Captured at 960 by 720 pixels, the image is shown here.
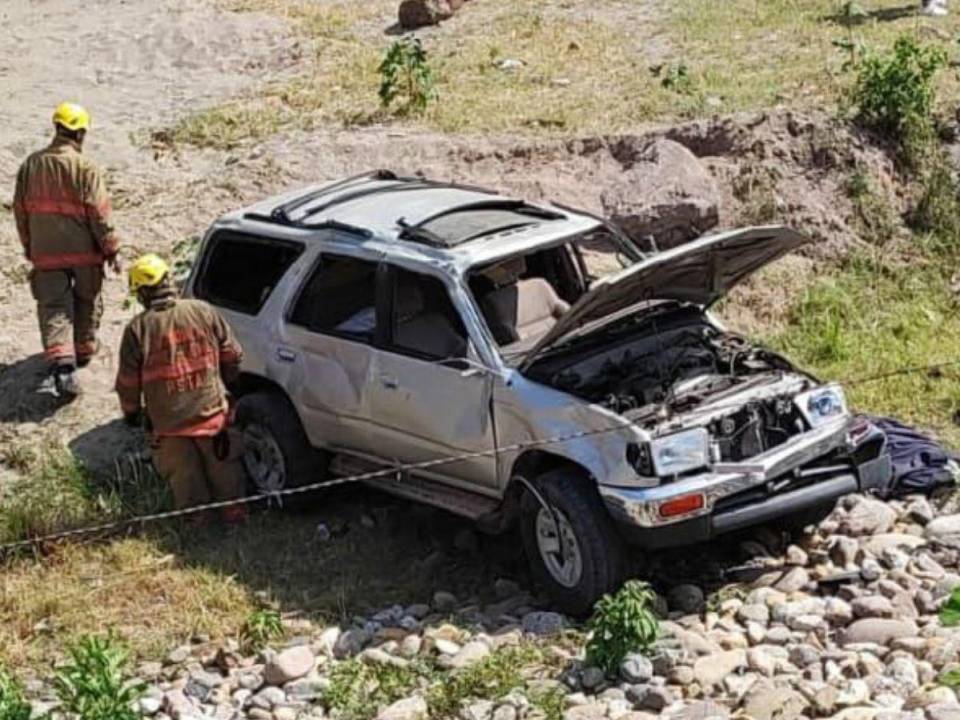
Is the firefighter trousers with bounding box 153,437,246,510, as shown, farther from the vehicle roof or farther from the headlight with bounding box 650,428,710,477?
the headlight with bounding box 650,428,710,477

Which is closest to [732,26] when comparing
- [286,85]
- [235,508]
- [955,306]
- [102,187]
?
[286,85]

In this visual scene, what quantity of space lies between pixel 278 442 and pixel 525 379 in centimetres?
201

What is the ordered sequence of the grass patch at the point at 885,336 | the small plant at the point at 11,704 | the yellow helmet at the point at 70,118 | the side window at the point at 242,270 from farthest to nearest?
1. the grass patch at the point at 885,336
2. the yellow helmet at the point at 70,118
3. the side window at the point at 242,270
4. the small plant at the point at 11,704

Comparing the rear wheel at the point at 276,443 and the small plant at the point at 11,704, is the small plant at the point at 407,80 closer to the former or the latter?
the rear wheel at the point at 276,443

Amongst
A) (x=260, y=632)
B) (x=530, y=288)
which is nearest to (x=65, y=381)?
(x=260, y=632)

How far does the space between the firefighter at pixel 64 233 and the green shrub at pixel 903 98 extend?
6.86 m

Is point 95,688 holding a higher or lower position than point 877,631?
higher

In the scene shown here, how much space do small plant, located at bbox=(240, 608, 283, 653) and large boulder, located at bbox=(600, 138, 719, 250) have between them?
19.5ft

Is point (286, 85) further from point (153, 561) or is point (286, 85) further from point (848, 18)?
point (153, 561)

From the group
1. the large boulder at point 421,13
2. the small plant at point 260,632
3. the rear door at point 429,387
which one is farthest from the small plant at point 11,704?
the large boulder at point 421,13

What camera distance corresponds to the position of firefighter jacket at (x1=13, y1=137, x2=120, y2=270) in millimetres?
11508

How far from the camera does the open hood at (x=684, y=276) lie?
892 cm

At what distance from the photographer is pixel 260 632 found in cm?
892

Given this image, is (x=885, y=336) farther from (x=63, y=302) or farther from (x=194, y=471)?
(x=63, y=302)
